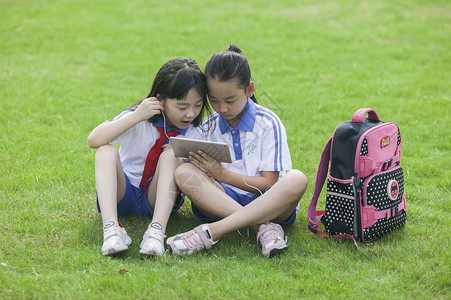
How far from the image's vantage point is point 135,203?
3498 millimetres

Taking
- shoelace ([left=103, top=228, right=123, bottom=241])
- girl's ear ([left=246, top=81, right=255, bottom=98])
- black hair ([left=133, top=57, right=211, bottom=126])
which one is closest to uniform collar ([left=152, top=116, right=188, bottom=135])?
black hair ([left=133, top=57, right=211, bottom=126])

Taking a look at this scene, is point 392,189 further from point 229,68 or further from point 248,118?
point 229,68

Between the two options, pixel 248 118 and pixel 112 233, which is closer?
pixel 112 233

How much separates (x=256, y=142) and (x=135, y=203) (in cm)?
92

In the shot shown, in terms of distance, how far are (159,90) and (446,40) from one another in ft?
20.3

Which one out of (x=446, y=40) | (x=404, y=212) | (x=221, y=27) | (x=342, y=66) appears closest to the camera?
(x=404, y=212)

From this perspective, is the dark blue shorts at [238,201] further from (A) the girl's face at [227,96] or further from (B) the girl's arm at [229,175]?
(A) the girl's face at [227,96]

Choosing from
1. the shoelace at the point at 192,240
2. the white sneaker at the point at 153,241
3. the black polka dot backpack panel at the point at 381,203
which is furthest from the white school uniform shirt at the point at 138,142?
the black polka dot backpack panel at the point at 381,203

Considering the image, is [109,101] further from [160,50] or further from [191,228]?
[191,228]

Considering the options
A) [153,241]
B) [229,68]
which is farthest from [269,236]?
[229,68]

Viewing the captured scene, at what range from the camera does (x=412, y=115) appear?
5398mm

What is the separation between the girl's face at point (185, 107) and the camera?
10.6ft

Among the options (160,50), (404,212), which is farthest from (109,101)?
(404,212)

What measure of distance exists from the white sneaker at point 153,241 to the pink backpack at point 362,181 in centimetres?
104
